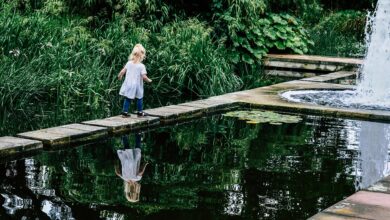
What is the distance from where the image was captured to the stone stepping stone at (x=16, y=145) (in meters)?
6.27

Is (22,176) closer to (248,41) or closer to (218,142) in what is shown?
(218,142)

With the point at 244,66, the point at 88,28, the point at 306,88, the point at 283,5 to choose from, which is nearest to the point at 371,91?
the point at 306,88

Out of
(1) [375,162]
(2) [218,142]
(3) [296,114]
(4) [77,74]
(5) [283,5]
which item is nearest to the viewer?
(1) [375,162]

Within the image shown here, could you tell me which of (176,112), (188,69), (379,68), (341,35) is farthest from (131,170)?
(341,35)

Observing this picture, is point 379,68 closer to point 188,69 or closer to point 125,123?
point 188,69

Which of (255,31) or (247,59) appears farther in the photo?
(255,31)

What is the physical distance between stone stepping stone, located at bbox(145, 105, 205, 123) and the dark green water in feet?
0.77

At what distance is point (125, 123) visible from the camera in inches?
304

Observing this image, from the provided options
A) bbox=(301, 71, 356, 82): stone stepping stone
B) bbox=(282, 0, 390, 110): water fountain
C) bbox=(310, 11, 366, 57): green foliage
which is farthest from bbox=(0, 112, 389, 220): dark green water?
bbox=(310, 11, 366, 57): green foliage

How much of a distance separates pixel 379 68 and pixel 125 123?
18.1 feet

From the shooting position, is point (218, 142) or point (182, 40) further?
point (182, 40)

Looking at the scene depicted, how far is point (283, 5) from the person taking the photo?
16891 millimetres

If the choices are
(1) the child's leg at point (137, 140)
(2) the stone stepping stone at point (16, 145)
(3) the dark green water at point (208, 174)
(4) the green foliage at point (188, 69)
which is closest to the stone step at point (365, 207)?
(3) the dark green water at point (208, 174)

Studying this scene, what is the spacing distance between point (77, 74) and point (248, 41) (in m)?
5.73
